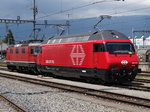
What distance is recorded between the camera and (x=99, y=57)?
17.0 metres

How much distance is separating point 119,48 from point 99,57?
1.26 metres

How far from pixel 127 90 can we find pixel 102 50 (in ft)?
8.85

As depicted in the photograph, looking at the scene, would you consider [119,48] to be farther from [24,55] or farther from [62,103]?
[24,55]

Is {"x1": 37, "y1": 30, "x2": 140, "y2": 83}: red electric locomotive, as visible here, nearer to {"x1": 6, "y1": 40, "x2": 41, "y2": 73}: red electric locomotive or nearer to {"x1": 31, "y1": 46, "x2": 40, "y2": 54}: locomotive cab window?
{"x1": 31, "y1": 46, "x2": 40, "y2": 54}: locomotive cab window

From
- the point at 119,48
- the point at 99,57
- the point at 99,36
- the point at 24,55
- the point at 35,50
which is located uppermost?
the point at 99,36

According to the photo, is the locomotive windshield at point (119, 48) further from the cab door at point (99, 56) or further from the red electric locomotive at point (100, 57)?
the cab door at point (99, 56)

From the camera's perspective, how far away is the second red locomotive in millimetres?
16578

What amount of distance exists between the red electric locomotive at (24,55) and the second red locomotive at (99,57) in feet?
19.8

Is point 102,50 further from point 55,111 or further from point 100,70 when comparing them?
point 55,111

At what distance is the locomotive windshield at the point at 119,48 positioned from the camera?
16.9 metres

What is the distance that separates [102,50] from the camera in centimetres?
1686

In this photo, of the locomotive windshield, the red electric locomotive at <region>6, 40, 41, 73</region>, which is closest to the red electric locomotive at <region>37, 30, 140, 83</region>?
the locomotive windshield

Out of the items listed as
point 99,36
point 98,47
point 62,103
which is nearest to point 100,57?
point 98,47

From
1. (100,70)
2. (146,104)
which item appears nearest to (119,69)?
(100,70)
